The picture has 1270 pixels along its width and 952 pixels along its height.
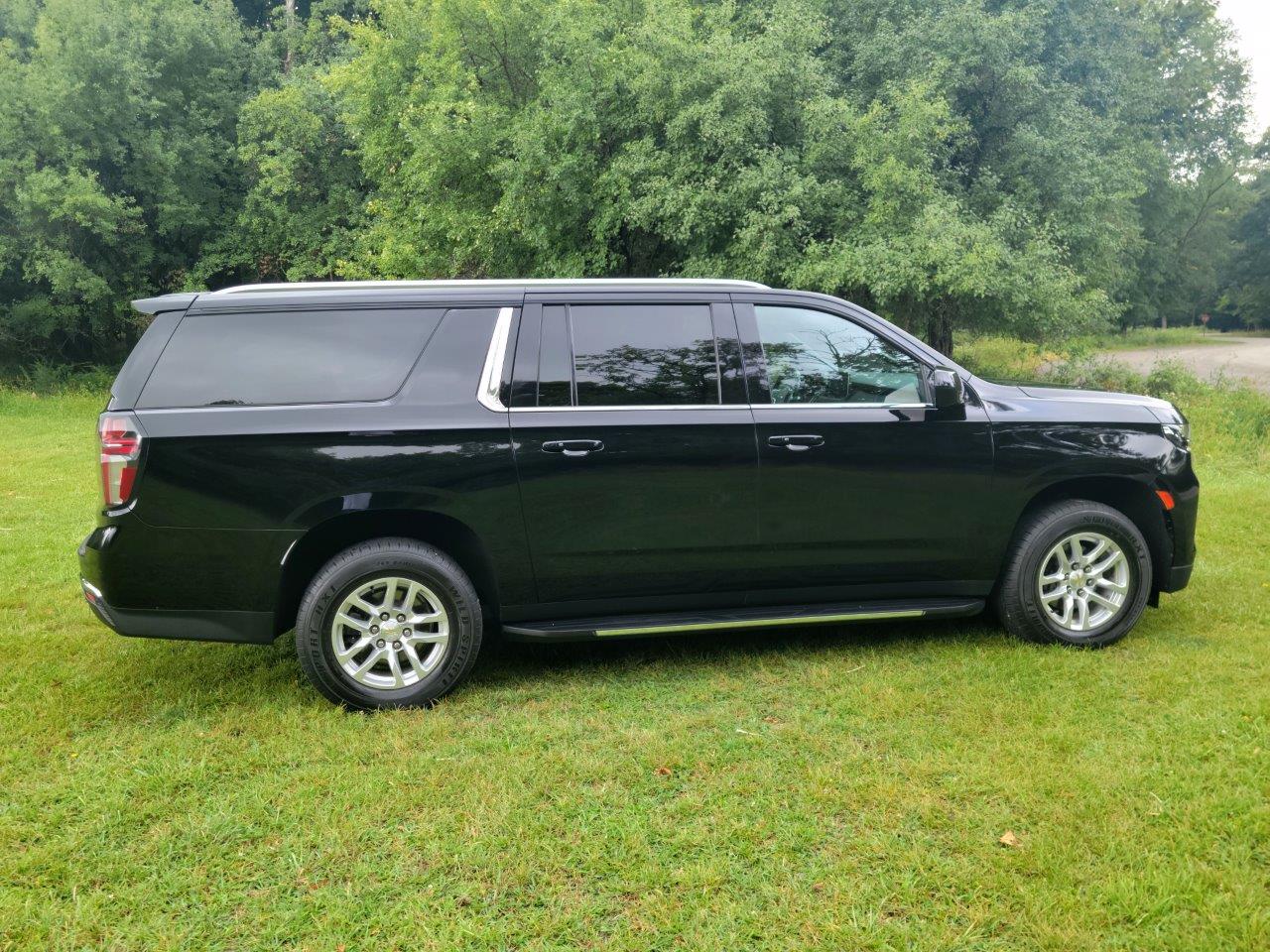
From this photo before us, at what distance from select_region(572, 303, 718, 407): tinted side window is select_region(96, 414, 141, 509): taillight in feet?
6.33

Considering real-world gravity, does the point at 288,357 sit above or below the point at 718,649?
above

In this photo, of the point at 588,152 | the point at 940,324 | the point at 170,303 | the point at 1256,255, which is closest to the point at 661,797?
the point at 170,303

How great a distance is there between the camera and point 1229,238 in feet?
195

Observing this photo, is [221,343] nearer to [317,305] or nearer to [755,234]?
[317,305]

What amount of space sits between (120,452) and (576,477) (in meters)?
1.96

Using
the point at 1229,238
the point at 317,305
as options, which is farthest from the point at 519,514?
the point at 1229,238

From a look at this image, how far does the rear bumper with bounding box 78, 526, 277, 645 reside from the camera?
4207 mm

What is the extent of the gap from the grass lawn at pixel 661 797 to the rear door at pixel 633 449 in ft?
1.93

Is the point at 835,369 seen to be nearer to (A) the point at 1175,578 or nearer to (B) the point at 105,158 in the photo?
(A) the point at 1175,578

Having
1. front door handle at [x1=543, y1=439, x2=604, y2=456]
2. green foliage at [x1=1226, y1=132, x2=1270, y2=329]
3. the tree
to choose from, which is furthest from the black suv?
green foliage at [x1=1226, y1=132, x2=1270, y2=329]

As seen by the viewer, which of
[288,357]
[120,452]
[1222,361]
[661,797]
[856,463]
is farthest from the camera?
[1222,361]

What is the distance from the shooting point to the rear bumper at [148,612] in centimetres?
421

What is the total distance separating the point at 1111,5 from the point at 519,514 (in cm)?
2240

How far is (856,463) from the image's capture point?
477 centimetres
